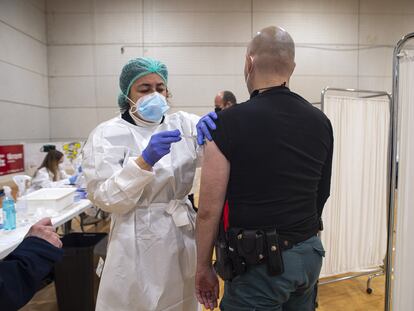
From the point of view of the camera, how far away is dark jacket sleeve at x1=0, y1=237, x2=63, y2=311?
2.52 ft

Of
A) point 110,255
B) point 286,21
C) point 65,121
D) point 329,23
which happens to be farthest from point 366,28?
point 110,255

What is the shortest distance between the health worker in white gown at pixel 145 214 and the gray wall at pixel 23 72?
4.26 m

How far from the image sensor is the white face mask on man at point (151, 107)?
1301 millimetres

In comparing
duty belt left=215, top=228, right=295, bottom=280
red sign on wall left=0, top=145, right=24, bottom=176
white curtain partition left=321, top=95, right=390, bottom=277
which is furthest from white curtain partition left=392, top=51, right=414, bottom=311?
red sign on wall left=0, top=145, right=24, bottom=176

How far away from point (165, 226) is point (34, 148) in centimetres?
434

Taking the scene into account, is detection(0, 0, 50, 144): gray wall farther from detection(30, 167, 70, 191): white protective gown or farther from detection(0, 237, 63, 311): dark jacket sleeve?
detection(0, 237, 63, 311): dark jacket sleeve

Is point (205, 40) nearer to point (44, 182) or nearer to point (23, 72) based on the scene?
point (23, 72)

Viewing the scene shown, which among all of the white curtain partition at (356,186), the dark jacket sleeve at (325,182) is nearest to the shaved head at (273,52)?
the dark jacket sleeve at (325,182)

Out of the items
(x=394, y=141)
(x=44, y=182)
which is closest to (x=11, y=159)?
(x=44, y=182)

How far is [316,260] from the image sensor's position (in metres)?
0.99

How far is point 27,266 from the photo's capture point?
817 millimetres

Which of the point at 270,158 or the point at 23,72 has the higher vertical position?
the point at 23,72

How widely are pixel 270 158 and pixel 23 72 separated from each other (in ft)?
17.7

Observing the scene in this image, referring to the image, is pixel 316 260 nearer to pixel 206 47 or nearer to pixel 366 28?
pixel 206 47
